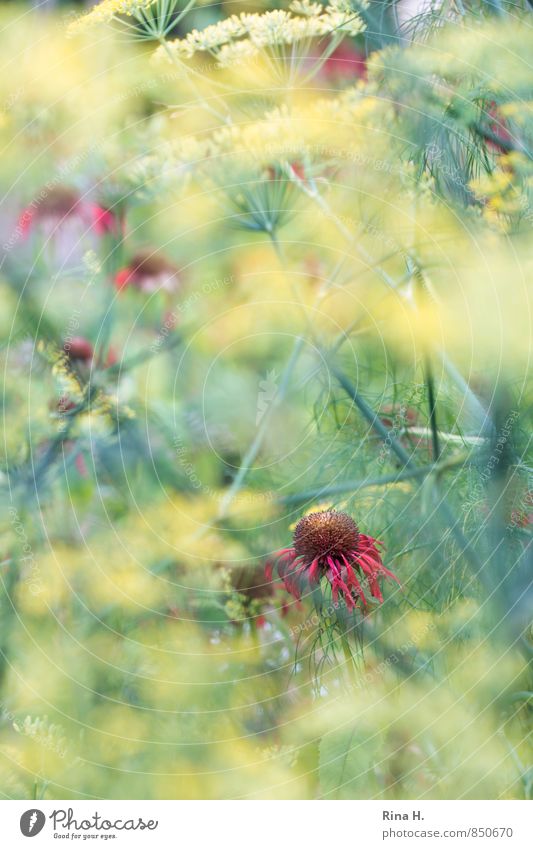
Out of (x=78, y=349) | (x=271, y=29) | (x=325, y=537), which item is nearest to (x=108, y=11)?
(x=271, y=29)

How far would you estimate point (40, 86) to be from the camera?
22.7 inches

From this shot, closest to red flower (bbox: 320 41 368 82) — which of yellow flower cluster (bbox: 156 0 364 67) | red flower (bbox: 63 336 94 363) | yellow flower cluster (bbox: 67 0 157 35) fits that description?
yellow flower cluster (bbox: 156 0 364 67)

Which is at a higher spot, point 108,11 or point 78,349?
point 108,11

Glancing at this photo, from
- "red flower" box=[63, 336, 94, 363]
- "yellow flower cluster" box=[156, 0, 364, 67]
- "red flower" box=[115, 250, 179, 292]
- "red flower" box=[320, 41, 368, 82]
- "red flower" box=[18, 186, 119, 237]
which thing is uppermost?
"yellow flower cluster" box=[156, 0, 364, 67]

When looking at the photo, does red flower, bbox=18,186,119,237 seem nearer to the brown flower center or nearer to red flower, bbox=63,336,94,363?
red flower, bbox=63,336,94,363

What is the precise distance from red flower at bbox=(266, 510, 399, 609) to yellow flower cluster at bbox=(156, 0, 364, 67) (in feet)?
1.05

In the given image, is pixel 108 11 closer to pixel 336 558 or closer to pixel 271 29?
pixel 271 29

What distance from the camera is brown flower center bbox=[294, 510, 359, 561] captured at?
0.51 m

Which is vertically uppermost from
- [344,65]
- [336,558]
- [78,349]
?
[344,65]

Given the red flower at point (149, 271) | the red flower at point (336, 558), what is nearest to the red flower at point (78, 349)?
the red flower at point (149, 271)

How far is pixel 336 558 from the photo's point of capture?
510 millimetres

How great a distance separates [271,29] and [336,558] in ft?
1.17
